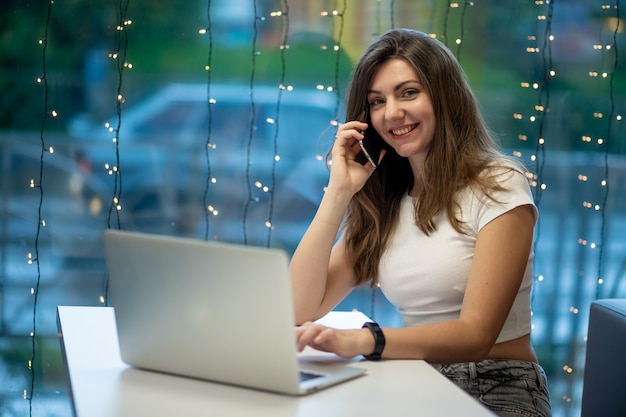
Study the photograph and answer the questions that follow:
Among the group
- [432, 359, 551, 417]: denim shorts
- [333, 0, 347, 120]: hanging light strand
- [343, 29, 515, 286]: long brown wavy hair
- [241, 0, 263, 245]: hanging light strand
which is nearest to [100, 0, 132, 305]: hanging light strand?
[241, 0, 263, 245]: hanging light strand

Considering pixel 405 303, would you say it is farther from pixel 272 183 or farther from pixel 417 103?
pixel 272 183

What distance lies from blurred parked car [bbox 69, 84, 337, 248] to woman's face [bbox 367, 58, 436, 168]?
1130 mm

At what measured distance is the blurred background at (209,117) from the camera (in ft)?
10.5

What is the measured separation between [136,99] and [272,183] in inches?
22.4

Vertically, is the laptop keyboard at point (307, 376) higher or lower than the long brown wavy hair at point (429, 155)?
lower

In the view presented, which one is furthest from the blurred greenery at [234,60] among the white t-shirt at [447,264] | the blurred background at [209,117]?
the white t-shirt at [447,264]

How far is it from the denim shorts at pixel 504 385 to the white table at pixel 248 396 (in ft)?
0.94

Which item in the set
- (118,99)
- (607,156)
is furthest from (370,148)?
(607,156)

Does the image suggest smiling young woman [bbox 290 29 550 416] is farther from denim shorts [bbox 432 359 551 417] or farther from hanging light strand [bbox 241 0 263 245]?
hanging light strand [bbox 241 0 263 245]

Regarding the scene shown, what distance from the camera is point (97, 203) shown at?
10.6 ft

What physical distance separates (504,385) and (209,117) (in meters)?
1.71

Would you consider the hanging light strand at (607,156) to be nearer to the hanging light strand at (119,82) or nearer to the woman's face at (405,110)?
the woman's face at (405,110)

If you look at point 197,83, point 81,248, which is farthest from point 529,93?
point 81,248

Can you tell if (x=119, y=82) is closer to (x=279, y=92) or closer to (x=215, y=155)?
(x=215, y=155)
